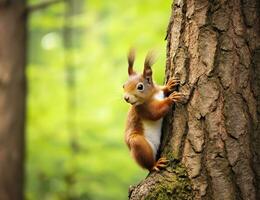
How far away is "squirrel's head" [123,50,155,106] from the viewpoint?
9.91 ft

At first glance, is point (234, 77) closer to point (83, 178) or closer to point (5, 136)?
point (5, 136)

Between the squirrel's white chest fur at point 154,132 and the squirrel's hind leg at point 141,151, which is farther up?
the squirrel's white chest fur at point 154,132

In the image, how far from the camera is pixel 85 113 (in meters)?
8.13

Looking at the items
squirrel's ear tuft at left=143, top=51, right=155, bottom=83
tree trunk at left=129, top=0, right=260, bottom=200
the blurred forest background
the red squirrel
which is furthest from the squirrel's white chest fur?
the blurred forest background

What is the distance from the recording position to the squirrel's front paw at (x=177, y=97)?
2.89m

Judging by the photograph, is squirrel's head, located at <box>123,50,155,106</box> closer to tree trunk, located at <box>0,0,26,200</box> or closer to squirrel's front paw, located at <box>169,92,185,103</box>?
squirrel's front paw, located at <box>169,92,185,103</box>

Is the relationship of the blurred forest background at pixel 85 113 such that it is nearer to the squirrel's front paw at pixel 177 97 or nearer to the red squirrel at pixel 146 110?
Result: the red squirrel at pixel 146 110

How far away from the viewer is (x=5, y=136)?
603 cm

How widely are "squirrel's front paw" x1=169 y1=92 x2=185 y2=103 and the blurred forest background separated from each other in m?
4.07

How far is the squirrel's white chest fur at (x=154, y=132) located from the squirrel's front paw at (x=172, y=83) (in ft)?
0.43

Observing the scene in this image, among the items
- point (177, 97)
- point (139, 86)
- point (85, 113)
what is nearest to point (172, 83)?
point (177, 97)

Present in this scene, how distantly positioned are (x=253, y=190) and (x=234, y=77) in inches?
21.2

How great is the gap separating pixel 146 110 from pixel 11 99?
10.5ft

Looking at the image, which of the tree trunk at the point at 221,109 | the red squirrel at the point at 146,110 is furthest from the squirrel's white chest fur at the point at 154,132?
the tree trunk at the point at 221,109
